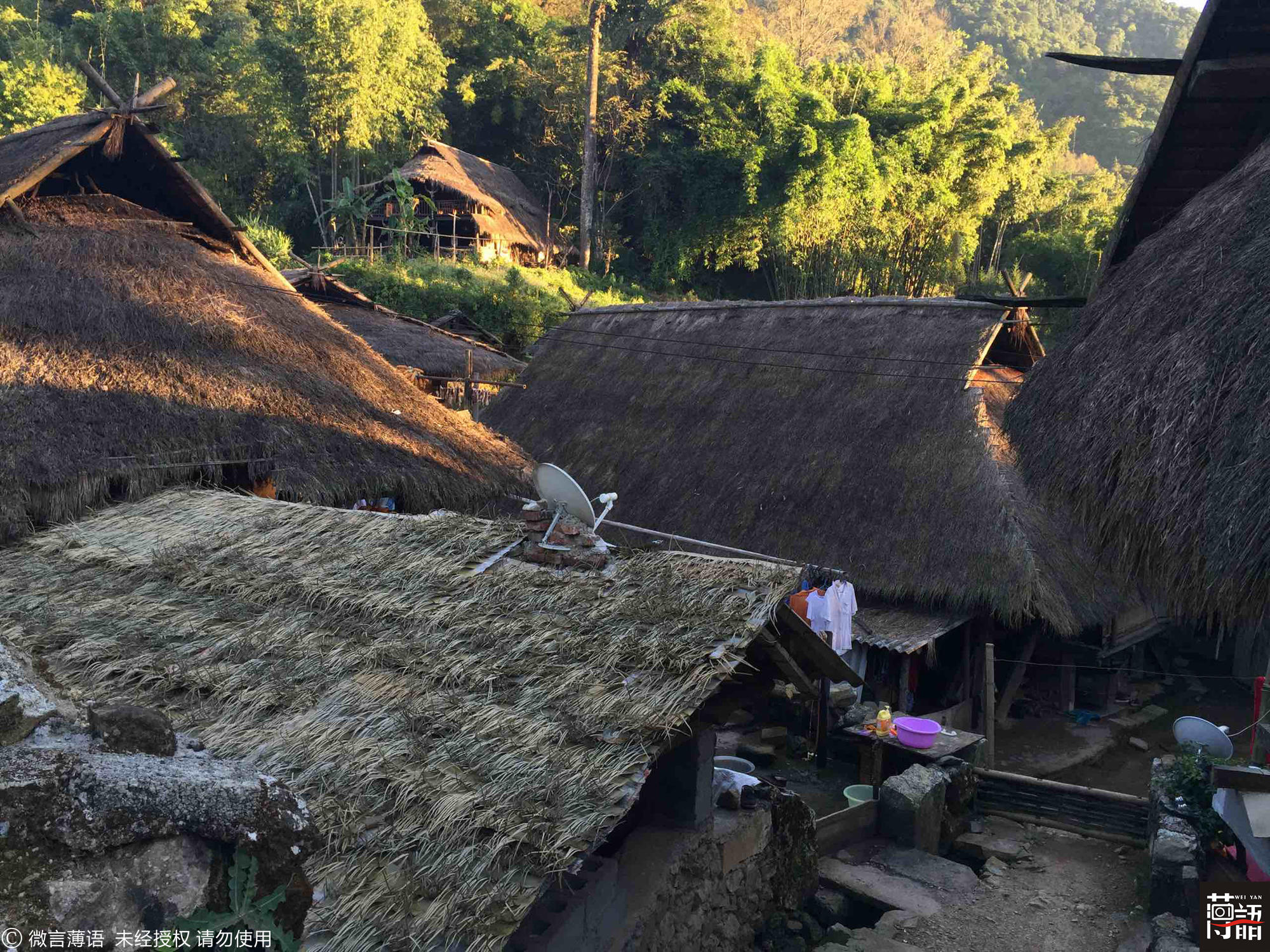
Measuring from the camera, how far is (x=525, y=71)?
30453 millimetres

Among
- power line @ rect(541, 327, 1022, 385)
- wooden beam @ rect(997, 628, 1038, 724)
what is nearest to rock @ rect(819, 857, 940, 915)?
wooden beam @ rect(997, 628, 1038, 724)

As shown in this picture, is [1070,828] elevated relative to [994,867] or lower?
lower

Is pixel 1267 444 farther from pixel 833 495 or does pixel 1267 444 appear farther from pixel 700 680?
pixel 833 495

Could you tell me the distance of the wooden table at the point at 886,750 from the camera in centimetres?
850

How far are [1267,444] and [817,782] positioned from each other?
6212 mm

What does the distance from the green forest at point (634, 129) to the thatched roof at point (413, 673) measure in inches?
874

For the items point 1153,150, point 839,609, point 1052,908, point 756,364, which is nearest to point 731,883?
point 1052,908

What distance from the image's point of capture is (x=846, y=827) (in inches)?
296

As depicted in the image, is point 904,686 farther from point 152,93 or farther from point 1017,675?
point 152,93

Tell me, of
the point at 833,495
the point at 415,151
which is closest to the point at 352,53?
the point at 415,151

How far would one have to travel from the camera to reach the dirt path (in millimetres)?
6297

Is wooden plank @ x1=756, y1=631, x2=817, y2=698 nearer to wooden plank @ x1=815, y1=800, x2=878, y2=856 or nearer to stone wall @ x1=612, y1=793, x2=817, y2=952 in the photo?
stone wall @ x1=612, y1=793, x2=817, y2=952

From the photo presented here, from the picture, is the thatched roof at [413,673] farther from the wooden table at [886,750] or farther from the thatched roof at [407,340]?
the thatched roof at [407,340]

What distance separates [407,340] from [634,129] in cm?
1532
